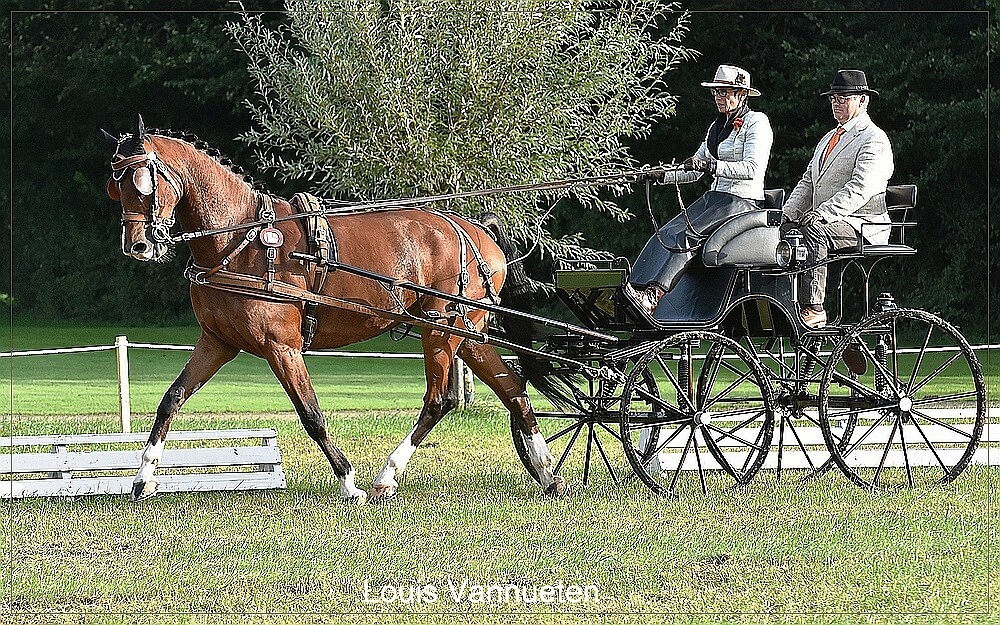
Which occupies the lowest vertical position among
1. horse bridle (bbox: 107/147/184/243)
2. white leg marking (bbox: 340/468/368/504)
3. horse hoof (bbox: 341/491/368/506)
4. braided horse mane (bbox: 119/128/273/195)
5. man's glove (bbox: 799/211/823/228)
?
horse hoof (bbox: 341/491/368/506)

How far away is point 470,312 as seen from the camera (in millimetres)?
6984

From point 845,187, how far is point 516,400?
6.74 ft

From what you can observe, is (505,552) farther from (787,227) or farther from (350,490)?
(787,227)

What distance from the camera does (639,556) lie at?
5.60 m

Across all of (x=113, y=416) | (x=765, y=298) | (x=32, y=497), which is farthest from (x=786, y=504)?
(x=113, y=416)

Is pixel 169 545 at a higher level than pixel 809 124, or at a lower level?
lower

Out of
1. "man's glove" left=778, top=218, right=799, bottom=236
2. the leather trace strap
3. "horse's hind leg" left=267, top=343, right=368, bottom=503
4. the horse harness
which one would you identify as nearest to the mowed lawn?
"horse's hind leg" left=267, top=343, right=368, bottom=503

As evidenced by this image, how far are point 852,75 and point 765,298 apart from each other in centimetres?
126

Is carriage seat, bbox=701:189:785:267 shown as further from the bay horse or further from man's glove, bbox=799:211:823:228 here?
the bay horse

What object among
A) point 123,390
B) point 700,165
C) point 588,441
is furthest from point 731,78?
point 123,390

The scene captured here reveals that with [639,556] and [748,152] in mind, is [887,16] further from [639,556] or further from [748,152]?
[639,556]

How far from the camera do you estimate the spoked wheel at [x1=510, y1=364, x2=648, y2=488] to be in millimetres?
6469

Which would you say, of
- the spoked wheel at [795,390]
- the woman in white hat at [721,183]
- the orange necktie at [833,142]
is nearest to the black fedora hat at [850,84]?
the orange necktie at [833,142]

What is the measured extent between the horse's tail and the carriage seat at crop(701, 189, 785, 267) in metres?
1.29
